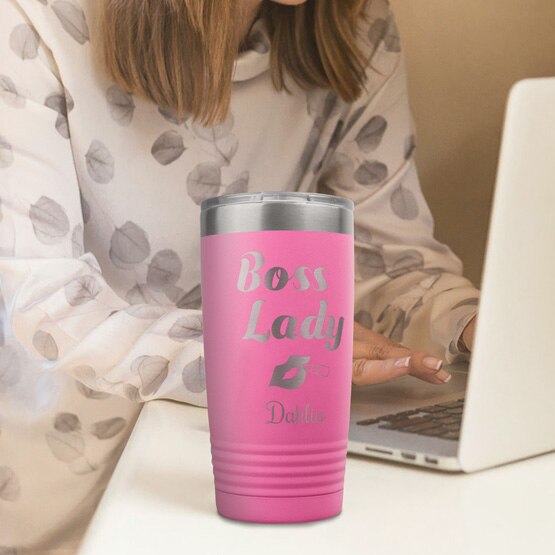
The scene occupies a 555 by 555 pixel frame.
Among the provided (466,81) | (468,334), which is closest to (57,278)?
(468,334)

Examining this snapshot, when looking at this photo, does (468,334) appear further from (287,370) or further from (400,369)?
(287,370)

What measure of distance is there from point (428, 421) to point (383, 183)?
0.67m

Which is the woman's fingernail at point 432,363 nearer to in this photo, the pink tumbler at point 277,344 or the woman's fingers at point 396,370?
the woman's fingers at point 396,370

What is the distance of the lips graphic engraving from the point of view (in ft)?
1.26

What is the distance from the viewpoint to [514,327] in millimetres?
446

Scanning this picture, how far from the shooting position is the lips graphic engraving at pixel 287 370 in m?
0.38

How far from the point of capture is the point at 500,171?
0.41 meters

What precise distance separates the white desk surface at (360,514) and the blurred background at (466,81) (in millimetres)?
957

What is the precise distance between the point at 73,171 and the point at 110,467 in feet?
1.14

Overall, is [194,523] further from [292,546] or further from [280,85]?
[280,85]

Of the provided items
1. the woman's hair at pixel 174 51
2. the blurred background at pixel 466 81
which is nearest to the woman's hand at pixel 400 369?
the woman's hair at pixel 174 51

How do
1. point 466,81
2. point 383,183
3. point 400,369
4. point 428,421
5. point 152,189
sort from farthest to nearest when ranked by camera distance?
1. point 466,81
2. point 383,183
3. point 152,189
4. point 400,369
5. point 428,421

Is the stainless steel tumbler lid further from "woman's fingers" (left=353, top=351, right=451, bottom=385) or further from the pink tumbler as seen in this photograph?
"woman's fingers" (left=353, top=351, right=451, bottom=385)

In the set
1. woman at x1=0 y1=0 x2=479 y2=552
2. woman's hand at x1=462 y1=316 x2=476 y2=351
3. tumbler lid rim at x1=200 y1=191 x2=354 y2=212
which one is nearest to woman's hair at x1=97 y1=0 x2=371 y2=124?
woman at x1=0 y1=0 x2=479 y2=552
